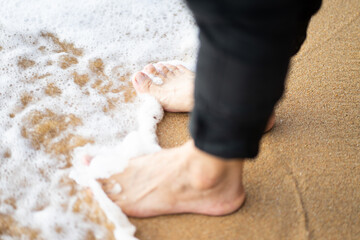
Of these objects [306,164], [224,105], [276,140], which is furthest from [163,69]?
[224,105]

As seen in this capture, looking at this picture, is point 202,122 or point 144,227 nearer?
point 202,122

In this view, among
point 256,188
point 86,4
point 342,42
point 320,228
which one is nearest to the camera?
point 320,228

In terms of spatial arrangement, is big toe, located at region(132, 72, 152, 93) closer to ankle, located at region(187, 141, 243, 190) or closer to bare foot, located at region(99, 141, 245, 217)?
bare foot, located at region(99, 141, 245, 217)

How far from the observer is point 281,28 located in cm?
64

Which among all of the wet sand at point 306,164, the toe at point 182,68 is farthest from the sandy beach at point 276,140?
the toe at point 182,68

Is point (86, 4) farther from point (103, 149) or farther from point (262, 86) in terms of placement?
point (262, 86)

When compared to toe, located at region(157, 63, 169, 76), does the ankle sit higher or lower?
higher

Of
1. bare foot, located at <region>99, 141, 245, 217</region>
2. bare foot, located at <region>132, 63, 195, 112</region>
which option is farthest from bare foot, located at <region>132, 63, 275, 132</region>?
bare foot, located at <region>99, 141, 245, 217</region>

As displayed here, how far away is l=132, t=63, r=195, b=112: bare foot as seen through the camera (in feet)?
4.75

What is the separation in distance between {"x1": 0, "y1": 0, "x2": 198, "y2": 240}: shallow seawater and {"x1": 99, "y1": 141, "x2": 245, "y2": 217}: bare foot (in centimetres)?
5

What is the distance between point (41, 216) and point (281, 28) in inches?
37.1

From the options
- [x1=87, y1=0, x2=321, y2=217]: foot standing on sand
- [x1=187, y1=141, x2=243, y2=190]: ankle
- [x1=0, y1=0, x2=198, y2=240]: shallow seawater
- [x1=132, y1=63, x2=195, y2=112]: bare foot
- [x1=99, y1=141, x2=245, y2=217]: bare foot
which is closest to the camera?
[x1=87, y1=0, x2=321, y2=217]: foot standing on sand

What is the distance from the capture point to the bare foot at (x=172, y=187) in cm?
104

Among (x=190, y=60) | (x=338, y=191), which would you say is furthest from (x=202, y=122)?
(x=190, y=60)
